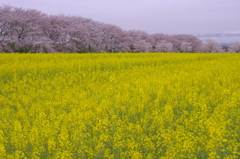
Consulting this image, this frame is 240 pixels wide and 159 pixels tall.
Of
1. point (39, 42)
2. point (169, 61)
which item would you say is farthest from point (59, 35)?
point (169, 61)

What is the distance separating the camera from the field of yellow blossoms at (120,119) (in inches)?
150

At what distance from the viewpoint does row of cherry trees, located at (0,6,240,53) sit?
108ft

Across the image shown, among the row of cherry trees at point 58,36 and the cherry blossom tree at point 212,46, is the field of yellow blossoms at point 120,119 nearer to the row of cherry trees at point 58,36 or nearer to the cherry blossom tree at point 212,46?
the row of cherry trees at point 58,36

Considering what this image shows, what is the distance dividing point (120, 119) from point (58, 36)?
39.5m

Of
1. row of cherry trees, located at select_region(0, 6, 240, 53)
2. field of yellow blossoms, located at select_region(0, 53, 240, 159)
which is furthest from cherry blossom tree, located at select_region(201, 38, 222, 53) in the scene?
field of yellow blossoms, located at select_region(0, 53, 240, 159)

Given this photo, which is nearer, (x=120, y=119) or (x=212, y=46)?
(x=120, y=119)

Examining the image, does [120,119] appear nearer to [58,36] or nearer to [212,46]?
[58,36]

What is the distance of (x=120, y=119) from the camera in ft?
19.3

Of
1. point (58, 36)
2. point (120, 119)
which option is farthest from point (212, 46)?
point (120, 119)

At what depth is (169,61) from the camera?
19.8 metres

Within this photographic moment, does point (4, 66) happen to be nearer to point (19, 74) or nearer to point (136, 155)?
point (19, 74)

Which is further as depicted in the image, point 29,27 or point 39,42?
point 29,27

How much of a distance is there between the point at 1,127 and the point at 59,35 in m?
38.9

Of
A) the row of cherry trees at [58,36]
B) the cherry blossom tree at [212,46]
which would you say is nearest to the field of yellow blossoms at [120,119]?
the row of cherry trees at [58,36]
